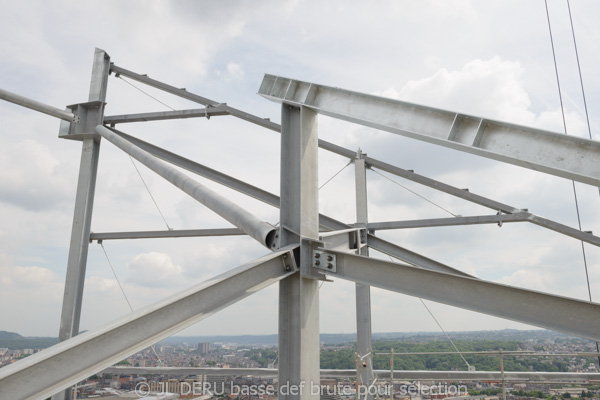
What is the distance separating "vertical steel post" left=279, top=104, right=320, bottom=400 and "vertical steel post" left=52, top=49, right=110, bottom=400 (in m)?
7.32

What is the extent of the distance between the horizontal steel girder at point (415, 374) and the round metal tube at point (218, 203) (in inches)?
200

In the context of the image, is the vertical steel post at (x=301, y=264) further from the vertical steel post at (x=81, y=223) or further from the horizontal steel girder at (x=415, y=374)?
the vertical steel post at (x=81, y=223)

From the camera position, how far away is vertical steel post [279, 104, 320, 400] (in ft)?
15.0

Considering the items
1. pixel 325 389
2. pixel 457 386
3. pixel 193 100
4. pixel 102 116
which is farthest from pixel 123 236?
pixel 457 386

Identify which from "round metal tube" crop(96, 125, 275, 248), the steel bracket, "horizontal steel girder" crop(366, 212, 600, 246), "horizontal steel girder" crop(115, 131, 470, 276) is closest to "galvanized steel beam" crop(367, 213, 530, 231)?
"horizontal steel girder" crop(366, 212, 600, 246)

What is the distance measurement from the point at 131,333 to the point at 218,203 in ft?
8.27

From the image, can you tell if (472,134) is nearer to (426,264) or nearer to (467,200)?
(426,264)

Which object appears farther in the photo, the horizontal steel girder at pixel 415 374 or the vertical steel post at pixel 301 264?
the horizontal steel girder at pixel 415 374

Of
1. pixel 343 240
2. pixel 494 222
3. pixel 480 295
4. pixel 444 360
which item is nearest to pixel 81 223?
pixel 343 240

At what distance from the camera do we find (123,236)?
37.6ft

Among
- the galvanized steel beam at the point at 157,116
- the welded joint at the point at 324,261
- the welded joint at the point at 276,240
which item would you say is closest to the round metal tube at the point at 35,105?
the galvanized steel beam at the point at 157,116

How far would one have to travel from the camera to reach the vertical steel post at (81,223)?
1019 cm

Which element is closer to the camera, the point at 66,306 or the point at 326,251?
the point at 326,251

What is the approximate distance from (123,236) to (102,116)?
3.18m
